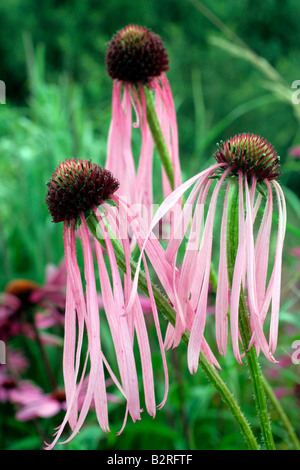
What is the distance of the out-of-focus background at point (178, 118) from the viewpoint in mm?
899

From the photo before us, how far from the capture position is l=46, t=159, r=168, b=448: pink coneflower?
313mm

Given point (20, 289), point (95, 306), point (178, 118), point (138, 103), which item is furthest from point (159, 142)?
point (178, 118)

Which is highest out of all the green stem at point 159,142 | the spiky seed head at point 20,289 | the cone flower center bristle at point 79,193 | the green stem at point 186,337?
the spiky seed head at point 20,289

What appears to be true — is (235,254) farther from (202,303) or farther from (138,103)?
(138,103)

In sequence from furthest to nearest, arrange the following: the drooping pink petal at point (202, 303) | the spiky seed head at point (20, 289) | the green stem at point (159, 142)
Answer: the spiky seed head at point (20, 289) < the green stem at point (159, 142) < the drooping pink petal at point (202, 303)

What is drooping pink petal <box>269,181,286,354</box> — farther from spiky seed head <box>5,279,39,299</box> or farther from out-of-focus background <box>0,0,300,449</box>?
spiky seed head <box>5,279,39,299</box>

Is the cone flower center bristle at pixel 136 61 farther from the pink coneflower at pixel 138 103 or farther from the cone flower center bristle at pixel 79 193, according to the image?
the cone flower center bristle at pixel 79 193

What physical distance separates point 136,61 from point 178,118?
3.03m

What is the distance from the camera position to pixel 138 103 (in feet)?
1.70

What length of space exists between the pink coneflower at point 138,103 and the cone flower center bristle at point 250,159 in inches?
4.5

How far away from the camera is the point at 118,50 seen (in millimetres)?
518

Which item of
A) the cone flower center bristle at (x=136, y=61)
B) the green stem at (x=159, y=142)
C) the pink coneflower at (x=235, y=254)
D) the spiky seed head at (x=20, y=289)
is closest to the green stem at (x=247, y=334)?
the pink coneflower at (x=235, y=254)

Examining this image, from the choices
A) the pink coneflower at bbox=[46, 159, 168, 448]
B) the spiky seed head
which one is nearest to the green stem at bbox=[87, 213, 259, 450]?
the pink coneflower at bbox=[46, 159, 168, 448]

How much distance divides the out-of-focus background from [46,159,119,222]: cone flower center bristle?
180mm
